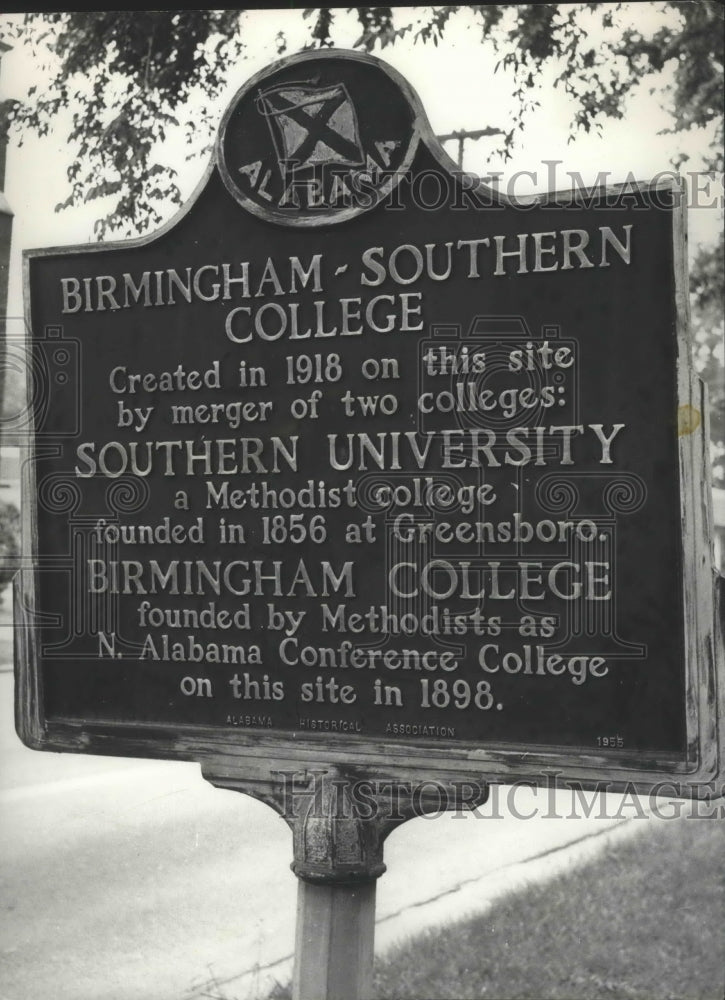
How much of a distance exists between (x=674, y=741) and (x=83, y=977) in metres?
2.76

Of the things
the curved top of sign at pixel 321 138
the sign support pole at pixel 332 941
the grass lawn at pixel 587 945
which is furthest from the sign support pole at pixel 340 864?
the curved top of sign at pixel 321 138

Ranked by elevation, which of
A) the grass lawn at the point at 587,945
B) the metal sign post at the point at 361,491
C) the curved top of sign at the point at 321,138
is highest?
the curved top of sign at the point at 321,138

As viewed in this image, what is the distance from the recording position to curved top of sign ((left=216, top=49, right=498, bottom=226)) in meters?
2.82

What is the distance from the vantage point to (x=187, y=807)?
578 centimetres

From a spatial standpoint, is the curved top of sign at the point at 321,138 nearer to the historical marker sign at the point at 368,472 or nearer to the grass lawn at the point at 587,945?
the historical marker sign at the point at 368,472

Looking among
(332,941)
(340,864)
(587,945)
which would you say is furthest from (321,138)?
(587,945)

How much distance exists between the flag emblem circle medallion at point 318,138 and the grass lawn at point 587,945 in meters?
2.76

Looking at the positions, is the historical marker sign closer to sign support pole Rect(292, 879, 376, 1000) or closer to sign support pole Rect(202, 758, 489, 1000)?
sign support pole Rect(202, 758, 489, 1000)

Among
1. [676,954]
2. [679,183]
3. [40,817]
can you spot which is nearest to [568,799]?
[676,954]

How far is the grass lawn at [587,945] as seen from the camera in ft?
13.5

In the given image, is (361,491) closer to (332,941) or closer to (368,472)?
(368,472)

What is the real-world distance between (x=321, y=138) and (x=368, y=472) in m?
0.88

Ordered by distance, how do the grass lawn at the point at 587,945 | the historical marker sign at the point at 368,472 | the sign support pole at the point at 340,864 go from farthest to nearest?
the grass lawn at the point at 587,945
the sign support pole at the point at 340,864
the historical marker sign at the point at 368,472

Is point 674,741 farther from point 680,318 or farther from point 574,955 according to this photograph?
point 574,955
